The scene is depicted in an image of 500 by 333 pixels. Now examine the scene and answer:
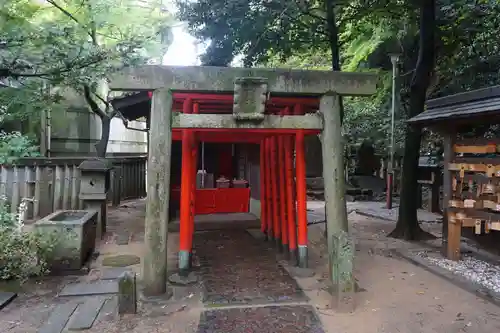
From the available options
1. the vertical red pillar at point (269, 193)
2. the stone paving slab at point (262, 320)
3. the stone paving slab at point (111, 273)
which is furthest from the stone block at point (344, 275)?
the vertical red pillar at point (269, 193)

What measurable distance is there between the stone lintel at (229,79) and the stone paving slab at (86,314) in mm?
2747

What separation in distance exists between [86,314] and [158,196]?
161 centimetres

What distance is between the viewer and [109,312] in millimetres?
4754

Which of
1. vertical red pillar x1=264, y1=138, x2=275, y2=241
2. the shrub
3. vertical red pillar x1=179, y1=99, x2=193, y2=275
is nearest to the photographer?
the shrub

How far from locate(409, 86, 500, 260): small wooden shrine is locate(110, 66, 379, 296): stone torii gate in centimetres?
235

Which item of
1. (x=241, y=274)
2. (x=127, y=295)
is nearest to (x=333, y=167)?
(x=241, y=274)

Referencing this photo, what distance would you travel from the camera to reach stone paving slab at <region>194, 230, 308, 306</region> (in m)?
5.31

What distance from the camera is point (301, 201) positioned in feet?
21.4

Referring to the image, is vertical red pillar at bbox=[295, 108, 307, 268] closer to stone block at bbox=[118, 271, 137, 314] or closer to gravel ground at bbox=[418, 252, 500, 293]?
gravel ground at bbox=[418, 252, 500, 293]

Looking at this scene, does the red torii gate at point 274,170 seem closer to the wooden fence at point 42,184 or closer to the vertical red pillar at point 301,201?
the vertical red pillar at point 301,201

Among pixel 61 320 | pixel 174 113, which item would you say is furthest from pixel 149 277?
pixel 174 113

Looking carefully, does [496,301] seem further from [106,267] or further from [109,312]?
[106,267]

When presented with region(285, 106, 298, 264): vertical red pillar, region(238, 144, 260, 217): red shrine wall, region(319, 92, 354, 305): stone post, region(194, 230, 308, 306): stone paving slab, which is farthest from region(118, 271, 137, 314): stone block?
region(238, 144, 260, 217): red shrine wall

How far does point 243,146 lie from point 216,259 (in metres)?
5.53
